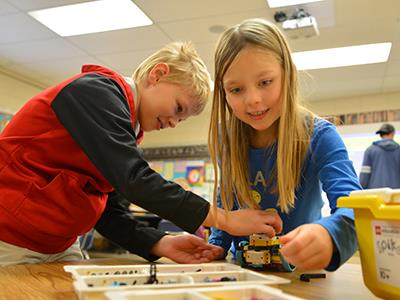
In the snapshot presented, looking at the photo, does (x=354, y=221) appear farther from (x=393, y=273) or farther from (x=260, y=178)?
(x=260, y=178)

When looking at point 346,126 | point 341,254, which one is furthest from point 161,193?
point 346,126

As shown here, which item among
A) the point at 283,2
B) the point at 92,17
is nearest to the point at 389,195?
the point at 283,2

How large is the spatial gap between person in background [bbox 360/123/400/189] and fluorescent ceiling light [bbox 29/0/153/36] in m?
2.47

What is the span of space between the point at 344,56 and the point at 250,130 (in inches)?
120

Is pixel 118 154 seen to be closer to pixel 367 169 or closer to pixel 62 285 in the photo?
pixel 62 285

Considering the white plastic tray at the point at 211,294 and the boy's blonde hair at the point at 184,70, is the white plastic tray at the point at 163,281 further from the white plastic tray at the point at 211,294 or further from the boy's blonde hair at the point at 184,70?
the boy's blonde hair at the point at 184,70

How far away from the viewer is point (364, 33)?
3279mm

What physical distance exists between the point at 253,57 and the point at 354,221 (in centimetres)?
47

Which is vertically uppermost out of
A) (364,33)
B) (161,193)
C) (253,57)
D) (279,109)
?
(364,33)

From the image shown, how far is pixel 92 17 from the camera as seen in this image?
10.1 feet

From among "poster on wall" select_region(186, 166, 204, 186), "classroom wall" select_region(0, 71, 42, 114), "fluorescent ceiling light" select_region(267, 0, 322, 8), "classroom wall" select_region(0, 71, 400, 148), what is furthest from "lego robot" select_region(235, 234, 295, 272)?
"poster on wall" select_region(186, 166, 204, 186)

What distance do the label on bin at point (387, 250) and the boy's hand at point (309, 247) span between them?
0.07m

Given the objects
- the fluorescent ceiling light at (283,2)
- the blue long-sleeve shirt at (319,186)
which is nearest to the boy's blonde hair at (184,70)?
the blue long-sleeve shirt at (319,186)

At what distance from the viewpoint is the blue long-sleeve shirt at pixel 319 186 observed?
2.02ft
